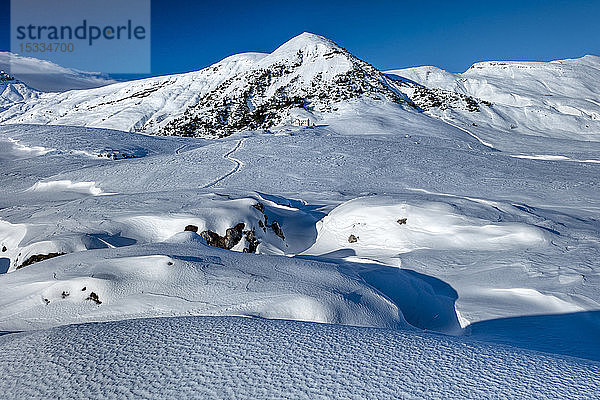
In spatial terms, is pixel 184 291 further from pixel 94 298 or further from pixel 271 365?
pixel 271 365

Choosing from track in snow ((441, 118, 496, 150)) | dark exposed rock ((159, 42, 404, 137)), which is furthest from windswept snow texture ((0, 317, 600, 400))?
dark exposed rock ((159, 42, 404, 137))

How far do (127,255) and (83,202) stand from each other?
512 centimetres

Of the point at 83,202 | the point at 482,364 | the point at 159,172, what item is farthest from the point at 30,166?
the point at 482,364

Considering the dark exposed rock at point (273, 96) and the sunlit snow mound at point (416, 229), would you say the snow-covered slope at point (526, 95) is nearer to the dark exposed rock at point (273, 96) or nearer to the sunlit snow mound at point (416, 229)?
the dark exposed rock at point (273, 96)

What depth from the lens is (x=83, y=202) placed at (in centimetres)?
870

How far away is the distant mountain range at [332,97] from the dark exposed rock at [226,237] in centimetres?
2416

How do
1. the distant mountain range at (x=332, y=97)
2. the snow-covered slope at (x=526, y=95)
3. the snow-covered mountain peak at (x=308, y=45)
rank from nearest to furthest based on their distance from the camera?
the snow-covered slope at (x=526, y=95)
the distant mountain range at (x=332, y=97)
the snow-covered mountain peak at (x=308, y=45)

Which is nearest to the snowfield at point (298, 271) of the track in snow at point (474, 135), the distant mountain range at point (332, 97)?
the track in snow at point (474, 135)

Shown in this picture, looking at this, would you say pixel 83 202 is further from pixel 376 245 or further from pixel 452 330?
pixel 452 330

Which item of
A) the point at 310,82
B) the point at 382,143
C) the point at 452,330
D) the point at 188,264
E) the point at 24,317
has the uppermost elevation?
the point at 310,82

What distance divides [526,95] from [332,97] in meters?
22.3

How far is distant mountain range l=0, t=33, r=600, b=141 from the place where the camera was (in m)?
35.9

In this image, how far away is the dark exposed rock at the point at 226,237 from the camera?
6918 mm

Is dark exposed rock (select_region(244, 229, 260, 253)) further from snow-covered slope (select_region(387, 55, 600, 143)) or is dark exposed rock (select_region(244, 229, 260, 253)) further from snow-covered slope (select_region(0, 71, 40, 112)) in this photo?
snow-covered slope (select_region(0, 71, 40, 112))
